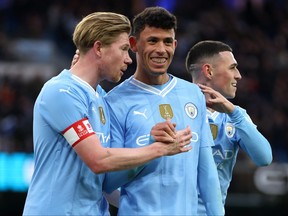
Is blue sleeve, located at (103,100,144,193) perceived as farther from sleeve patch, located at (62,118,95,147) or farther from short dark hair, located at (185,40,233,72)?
short dark hair, located at (185,40,233,72)

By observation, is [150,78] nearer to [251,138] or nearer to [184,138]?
[184,138]

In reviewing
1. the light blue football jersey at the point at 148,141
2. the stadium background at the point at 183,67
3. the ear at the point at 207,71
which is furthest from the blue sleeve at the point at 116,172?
the stadium background at the point at 183,67

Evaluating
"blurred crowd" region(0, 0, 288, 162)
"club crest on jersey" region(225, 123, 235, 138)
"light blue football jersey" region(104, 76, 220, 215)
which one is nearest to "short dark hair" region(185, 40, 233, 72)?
"club crest on jersey" region(225, 123, 235, 138)

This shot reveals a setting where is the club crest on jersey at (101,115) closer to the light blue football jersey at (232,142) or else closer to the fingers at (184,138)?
the fingers at (184,138)

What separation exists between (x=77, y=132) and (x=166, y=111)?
0.73 m

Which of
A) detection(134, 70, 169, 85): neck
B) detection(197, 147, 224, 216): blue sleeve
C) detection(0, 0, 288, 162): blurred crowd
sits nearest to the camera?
detection(197, 147, 224, 216): blue sleeve

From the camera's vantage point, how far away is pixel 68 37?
52.2 feet

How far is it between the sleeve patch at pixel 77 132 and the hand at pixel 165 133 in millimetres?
397

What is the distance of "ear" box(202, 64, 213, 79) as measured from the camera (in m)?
6.20

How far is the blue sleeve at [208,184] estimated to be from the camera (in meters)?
5.35

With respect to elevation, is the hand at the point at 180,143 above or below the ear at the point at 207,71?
below

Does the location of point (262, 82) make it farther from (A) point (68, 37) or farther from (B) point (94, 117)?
(B) point (94, 117)

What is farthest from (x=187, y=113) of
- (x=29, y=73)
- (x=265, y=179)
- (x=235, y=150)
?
(x=29, y=73)

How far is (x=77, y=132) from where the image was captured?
4918 millimetres
